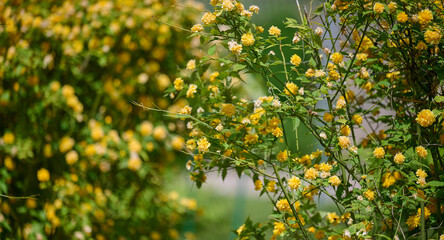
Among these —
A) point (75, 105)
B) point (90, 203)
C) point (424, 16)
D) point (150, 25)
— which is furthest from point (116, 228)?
point (424, 16)

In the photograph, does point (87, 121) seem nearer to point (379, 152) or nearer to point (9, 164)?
point (9, 164)

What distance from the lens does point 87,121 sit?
7.36 ft

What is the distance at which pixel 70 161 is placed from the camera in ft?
7.04

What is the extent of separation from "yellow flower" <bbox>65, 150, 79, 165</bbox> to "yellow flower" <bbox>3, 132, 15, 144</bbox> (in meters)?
0.29

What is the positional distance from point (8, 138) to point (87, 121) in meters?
0.39

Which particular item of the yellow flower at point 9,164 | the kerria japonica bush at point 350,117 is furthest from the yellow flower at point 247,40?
the yellow flower at point 9,164

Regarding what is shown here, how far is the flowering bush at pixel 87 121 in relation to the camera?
2146mm

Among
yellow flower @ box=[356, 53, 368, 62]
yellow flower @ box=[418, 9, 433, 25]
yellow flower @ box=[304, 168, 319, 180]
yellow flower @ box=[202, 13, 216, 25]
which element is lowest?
yellow flower @ box=[304, 168, 319, 180]

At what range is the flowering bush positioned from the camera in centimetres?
215

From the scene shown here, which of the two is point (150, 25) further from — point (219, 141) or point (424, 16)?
point (424, 16)

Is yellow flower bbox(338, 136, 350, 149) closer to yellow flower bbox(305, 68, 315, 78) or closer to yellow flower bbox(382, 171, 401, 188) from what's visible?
yellow flower bbox(305, 68, 315, 78)

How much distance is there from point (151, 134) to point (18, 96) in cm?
70

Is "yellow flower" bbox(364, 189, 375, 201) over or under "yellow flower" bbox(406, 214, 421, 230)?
over

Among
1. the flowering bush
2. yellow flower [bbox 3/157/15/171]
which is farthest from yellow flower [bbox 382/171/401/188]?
yellow flower [bbox 3/157/15/171]
